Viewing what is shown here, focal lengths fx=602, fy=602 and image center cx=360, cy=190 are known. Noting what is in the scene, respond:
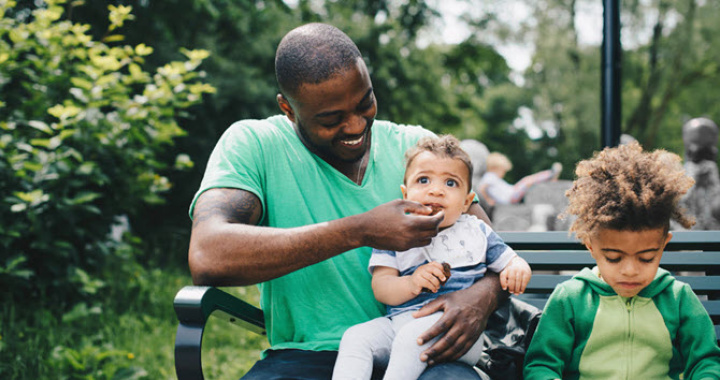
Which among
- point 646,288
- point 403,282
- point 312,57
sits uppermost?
point 312,57

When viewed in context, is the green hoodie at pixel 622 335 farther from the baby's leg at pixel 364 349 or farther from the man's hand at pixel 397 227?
the man's hand at pixel 397 227

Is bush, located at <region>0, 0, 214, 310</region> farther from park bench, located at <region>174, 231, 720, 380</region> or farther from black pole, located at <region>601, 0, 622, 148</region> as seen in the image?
black pole, located at <region>601, 0, 622, 148</region>

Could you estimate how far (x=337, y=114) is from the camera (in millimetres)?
2008

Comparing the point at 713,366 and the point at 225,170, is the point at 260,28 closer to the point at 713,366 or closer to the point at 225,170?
the point at 225,170

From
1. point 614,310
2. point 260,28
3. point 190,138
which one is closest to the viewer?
point 614,310

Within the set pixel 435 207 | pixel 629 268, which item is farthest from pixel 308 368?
pixel 629 268

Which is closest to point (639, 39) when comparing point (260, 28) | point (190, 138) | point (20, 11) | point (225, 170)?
point (260, 28)

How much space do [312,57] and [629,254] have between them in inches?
46.0

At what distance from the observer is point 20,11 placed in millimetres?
4449

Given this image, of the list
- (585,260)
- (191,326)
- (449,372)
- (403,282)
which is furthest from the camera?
(585,260)

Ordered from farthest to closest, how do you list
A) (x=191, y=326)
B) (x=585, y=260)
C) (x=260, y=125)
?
(x=585, y=260)
(x=260, y=125)
(x=191, y=326)

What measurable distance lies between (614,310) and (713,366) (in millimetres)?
304

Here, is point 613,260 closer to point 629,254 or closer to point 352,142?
point 629,254

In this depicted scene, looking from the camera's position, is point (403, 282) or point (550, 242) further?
point (550, 242)
